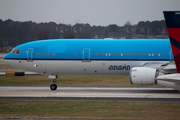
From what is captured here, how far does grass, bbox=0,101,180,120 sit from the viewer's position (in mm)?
15945

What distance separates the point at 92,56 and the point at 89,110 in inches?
352

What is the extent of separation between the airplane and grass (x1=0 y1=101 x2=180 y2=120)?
646 centimetres

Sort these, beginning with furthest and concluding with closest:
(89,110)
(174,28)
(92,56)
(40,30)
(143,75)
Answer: (40,30) < (92,56) < (143,75) < (89,110) < (174,28)

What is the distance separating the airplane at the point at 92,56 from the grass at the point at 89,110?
6457mm

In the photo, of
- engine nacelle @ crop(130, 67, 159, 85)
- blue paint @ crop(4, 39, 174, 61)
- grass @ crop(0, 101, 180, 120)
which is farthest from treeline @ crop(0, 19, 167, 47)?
grass @ crop(0, 101, 180, 120)

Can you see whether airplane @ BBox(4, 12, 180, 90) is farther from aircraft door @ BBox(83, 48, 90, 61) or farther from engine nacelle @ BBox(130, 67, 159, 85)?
engine nacelle @ BBox(130, 67, 159, 85)

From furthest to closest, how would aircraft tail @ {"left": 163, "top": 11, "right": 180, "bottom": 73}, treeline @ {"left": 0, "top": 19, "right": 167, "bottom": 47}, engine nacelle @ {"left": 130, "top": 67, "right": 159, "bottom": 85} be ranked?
1. treeline @ {"left": 0, "top": 19, "right": 167, "bottom": 47}
2. engine nacelle @ {"left": 130, "top": 67, "right": 159, "bottom": 85}
3. aircraft tail @ {"left": 163, "top": 11, "right": 180, "bottom": 73}

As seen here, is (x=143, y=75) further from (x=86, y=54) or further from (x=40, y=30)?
(x=40, y=30)

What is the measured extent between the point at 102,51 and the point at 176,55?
14.0m

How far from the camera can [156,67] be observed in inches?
975

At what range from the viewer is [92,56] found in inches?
1020

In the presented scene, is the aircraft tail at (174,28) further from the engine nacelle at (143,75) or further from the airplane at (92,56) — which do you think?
the airplane at (92,56)

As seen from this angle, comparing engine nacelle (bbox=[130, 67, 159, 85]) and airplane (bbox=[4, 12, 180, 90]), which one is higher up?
airplane (bbox=[4, 12, 180, 90])

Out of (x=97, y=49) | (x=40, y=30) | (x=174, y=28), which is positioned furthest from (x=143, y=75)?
(x=40, y=30)
